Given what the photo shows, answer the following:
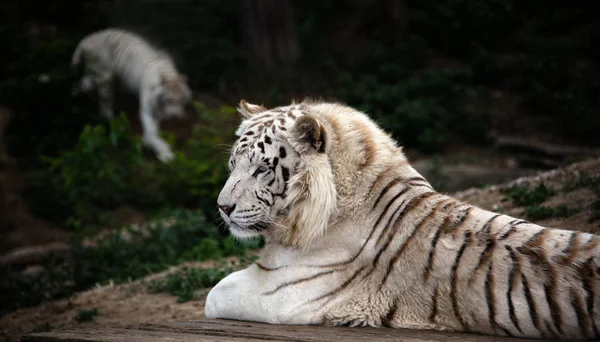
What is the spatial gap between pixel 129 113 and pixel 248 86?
7.06 ft

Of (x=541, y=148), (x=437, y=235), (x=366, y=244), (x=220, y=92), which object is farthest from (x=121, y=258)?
(x=220, y=92)

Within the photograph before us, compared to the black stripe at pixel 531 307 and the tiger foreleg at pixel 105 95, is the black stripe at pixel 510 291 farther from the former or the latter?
the tiger foreleg at pixel 105 95

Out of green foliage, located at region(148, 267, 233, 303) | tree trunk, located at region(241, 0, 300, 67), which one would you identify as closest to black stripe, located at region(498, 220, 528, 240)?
green foliage, located at region(148, 267, 233, 303)

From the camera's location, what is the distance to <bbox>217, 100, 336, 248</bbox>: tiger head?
3785 millimetres

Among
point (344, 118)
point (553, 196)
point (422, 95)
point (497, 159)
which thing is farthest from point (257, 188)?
point (422, 95)

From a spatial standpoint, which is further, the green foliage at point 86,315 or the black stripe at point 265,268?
the green foliage at point 86,315

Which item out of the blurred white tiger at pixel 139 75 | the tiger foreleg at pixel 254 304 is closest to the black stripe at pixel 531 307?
the tiger foreleg at pixel 254 304

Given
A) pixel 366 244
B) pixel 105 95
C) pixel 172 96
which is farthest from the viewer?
pixel 172 96

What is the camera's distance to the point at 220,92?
1345 cm

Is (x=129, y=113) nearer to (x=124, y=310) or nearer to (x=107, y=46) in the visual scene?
(x=107, y=46)

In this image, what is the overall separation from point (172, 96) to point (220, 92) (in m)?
1.54

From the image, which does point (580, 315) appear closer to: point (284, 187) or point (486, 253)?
point (486, 253)

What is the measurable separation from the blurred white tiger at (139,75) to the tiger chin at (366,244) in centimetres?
722

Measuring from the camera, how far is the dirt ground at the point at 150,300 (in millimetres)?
5195
